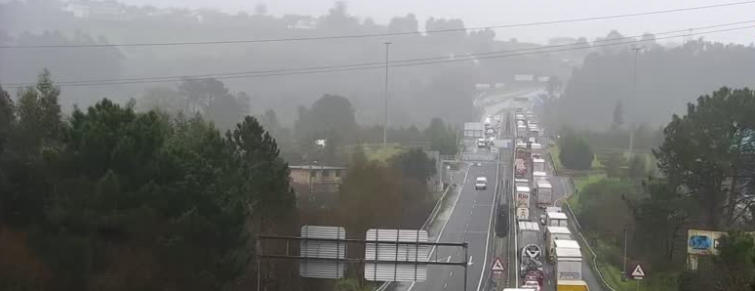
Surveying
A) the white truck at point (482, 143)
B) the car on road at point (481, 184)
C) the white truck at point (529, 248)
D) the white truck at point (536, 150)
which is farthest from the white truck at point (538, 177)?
the white truck at point (529, 248)

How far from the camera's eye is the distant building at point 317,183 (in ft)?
46.1

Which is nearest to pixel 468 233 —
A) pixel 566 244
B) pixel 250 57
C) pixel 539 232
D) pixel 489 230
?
pixel 489 230

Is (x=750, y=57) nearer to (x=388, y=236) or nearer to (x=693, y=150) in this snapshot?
(x=693, y=150)

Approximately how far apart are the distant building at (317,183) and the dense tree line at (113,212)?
5.70 meters

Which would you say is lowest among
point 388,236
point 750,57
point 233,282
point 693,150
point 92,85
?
point 233,282

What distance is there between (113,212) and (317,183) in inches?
373

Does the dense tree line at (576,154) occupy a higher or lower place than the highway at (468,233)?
higher

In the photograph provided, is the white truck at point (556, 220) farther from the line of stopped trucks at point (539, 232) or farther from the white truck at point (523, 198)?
the white truck at point (523, 198)

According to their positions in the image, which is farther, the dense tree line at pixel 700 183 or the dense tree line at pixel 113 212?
the dense tree line at pixel 700 183

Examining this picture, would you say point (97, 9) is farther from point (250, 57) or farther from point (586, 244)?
point (586, 244)

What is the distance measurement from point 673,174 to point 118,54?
14.7m

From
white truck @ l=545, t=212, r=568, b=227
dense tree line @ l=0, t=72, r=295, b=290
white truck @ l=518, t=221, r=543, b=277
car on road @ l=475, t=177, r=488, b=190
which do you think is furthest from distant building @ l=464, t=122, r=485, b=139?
dense tree line @ l=0, t=72, r=295, b=290

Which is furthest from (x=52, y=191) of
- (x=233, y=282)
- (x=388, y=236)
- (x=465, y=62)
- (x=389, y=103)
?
(x=465, y=62)

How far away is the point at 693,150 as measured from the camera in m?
12.6
